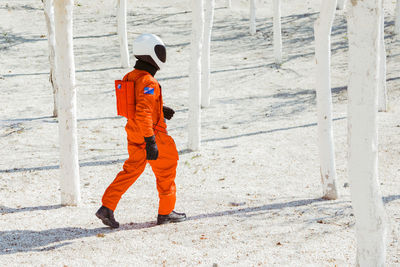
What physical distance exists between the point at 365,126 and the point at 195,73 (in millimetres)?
5657

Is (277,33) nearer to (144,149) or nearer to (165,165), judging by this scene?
(165,165)

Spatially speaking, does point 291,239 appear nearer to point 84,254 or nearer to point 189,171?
point 84,254

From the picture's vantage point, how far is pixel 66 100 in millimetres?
5828

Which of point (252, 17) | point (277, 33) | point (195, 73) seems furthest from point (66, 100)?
point (252, 17)

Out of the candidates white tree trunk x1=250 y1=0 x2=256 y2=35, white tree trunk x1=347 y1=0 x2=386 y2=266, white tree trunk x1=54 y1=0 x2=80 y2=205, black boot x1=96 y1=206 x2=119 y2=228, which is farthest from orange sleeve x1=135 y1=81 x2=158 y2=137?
white tree trunk x1=250 y1=0 x2=256 y2=35

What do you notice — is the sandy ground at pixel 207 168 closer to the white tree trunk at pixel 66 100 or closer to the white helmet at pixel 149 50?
the white tree trunk at pixel 66 100

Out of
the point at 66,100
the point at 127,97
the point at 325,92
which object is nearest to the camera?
the point at 127,97

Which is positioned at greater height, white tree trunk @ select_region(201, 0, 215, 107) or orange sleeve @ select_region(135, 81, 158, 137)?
white tree trunk @ select_region(201, 0, 215, 107)

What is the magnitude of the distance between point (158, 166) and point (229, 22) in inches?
747

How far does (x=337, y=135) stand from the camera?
31.4 feet

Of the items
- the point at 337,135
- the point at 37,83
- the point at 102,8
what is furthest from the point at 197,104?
the point at 102,8

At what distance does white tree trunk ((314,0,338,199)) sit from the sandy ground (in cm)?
31

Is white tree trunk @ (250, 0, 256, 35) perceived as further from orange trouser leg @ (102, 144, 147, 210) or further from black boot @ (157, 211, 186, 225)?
orange trouser leg @ (102, 144, 147, 210)

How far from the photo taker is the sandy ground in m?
4.63
